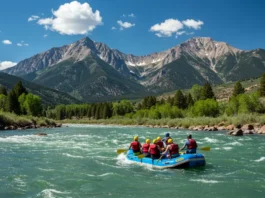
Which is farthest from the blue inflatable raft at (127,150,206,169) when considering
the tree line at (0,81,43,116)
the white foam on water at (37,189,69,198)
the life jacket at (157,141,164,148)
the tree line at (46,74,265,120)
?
the tree line at (0,81,43,116)

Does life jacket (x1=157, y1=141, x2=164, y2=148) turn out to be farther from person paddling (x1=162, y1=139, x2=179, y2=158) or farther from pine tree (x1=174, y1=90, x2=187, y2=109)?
pine tree (x1=174, y1=90, x2=187, y2=109)

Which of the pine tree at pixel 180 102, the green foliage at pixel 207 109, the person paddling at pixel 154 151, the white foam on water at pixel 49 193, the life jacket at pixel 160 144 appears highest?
the pine tree at pixel 180 102

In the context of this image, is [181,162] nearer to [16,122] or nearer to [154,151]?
[154,151]

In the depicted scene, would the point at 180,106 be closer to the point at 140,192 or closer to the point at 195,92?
the point at 195,92

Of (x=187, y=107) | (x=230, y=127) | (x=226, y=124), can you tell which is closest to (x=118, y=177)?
(x=230, y=127)

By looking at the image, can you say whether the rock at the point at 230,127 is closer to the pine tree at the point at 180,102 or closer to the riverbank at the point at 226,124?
the riverbank at the point at 226,124

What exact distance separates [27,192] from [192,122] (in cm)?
6146

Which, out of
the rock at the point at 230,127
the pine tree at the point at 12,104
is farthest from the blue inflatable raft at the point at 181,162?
the pine tree at the point at 12,104

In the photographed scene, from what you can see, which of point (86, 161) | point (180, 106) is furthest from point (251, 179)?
point (180, 106)

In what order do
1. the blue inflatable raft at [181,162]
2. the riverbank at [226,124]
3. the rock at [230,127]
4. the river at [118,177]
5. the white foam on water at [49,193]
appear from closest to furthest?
the white foam on water at [49,193] < the river at [118,177] < the blue inflatable raft at [181,162] < the riverbank at [226,124] < the rock at [230,127]

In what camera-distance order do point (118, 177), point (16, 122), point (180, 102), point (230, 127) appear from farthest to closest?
1. point (180, 102)
2. point (16, 122)
3. point (230, 127)
4. point (118, 177)

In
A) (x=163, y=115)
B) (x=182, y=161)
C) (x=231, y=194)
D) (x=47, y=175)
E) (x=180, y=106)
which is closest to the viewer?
(x=231, y=194)

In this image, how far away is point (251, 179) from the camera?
18562 millimetres

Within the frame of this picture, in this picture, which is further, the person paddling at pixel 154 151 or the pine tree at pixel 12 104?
the pine tree at pixel 12 104
